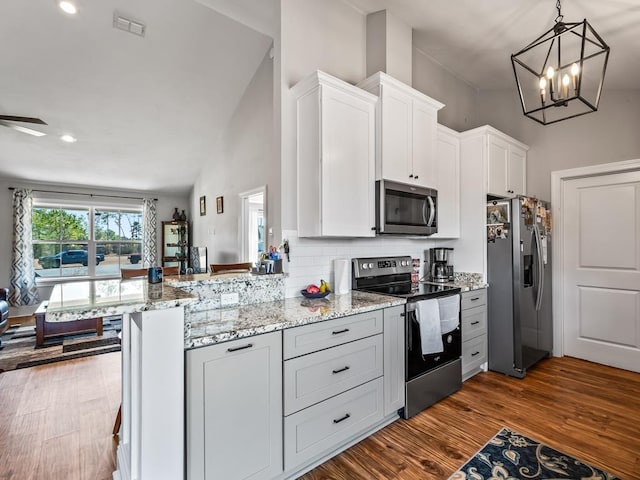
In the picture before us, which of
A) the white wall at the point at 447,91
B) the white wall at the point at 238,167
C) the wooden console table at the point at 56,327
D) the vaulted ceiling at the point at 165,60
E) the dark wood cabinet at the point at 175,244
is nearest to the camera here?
the vaulted ceiling at the point at 165,60

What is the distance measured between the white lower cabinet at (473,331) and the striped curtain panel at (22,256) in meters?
6.89

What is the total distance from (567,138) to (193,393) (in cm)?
421

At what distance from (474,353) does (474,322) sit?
29 centimetres

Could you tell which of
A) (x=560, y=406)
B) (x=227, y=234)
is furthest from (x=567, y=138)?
(x=227, y=234)

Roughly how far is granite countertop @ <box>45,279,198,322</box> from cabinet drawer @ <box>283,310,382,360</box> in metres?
0.57

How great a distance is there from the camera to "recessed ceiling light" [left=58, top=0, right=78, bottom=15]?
2.74 meters

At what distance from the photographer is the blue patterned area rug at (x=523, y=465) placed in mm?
1732

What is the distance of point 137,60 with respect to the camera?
3.62 meters

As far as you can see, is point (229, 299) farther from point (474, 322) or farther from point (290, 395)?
point (474, 322)

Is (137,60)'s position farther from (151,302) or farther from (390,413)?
(390,413)

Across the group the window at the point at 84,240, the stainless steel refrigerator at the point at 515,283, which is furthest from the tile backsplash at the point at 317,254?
the window at the point at 84,240

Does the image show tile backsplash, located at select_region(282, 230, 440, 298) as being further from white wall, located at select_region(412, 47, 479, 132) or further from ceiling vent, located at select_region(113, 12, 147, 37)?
ceiling vent, located at select_region(113, 12, 147, 37)

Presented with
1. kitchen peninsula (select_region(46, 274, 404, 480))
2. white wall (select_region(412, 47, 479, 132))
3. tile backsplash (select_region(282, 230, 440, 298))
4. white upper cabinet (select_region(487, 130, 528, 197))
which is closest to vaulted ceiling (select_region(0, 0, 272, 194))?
white wall (select_region(412, 47, 479, 132))

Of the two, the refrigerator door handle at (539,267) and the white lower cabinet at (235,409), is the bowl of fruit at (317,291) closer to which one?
the white lower cabinet at (235,409)
